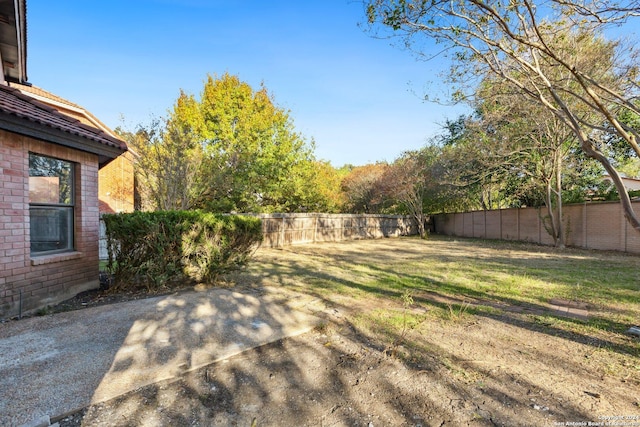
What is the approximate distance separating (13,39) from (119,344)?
23.8 feet

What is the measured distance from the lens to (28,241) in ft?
14.4

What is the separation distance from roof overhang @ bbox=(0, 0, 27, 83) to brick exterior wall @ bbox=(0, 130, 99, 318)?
3.03 meters

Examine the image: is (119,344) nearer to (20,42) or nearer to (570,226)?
(20,42)

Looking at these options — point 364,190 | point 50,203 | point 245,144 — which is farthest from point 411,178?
point 50,203

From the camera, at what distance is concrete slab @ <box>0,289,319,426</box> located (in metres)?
2.33

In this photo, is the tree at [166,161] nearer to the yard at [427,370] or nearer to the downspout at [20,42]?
the downspout at [20,42]

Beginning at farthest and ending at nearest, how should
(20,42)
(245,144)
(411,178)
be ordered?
1. (411,178)
2. (245,144)
3. (20,42)

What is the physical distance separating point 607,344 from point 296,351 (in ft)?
10.9

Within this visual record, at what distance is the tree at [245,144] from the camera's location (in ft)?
48.1

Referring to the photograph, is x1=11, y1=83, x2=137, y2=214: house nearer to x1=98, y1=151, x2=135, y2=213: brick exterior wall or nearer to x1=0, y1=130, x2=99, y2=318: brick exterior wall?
x1=98, y1=151, x2=135, y2=213: brick exterior wall

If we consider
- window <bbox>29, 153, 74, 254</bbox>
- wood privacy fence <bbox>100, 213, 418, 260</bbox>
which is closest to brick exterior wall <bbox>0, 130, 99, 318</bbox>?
window <bbox>29, 153, 74, 254</bbox>

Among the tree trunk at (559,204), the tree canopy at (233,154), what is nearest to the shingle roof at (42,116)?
the tree canopy at (233,154)

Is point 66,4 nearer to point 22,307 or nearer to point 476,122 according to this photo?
point 22,307

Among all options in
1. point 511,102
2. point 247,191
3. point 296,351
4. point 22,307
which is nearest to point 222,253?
point 22,307
